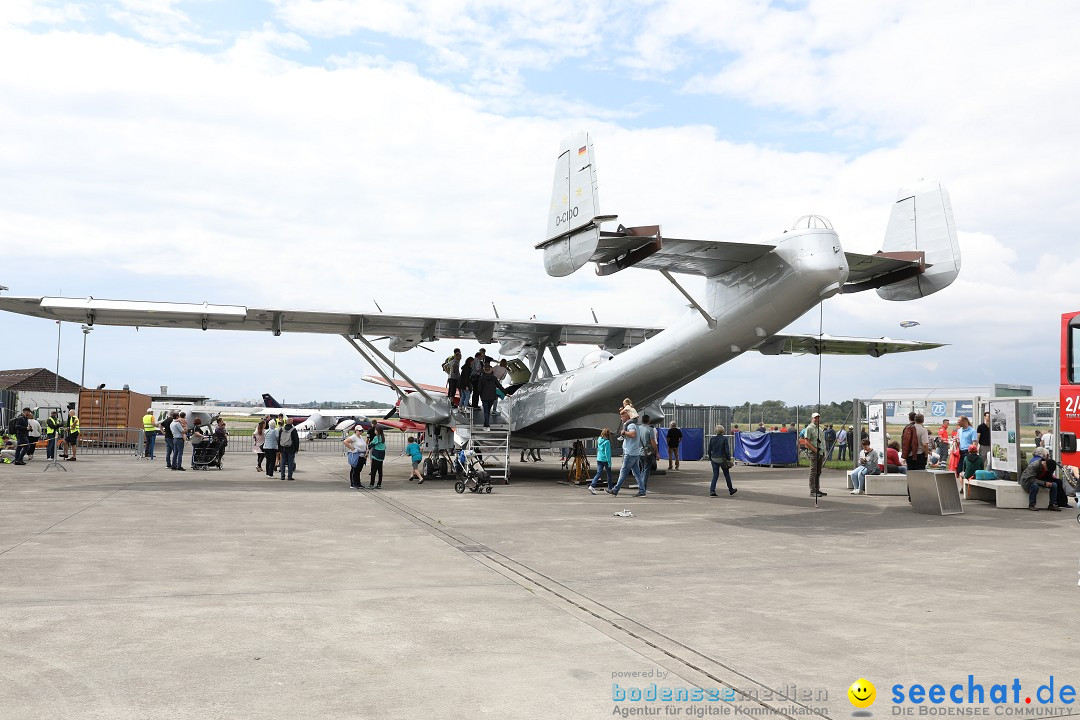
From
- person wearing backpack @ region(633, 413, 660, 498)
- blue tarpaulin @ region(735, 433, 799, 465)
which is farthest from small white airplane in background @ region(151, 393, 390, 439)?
person wearing backpack @ region(633, 413, 660, 498)

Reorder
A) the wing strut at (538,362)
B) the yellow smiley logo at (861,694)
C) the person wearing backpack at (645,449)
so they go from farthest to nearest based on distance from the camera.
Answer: the wing strut at (538,362), the person wearing backpack at (645,449), the yellow smiley logo at (861,694)

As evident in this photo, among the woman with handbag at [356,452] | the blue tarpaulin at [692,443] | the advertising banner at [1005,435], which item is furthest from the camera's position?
the blue tarpaulin at [692,443]

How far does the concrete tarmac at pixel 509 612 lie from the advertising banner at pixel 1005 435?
2.70m

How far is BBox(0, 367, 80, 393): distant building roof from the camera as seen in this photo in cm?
5162

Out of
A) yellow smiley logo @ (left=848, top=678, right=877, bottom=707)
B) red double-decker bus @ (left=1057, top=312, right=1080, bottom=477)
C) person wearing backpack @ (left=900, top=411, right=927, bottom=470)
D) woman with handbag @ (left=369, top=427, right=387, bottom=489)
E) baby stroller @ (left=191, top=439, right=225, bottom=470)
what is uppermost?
red double-decker bus @ (left=1057, top=312, right=1080, bottom=477)

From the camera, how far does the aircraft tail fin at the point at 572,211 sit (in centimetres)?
1143

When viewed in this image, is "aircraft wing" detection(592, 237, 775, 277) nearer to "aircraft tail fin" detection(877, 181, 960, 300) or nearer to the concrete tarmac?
"aircraft tail fin" detection(877, 181, 960, 300)

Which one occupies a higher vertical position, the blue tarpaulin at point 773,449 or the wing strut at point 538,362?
the wing strut at point 538,362

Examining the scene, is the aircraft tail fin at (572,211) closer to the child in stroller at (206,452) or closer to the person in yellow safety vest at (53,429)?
the child in stroller at (206,452)

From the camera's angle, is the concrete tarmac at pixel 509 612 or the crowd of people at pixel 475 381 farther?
the crowd of people at pixel 475 381

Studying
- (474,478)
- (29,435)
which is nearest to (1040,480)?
(474,478)

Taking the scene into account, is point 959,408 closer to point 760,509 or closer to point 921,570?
point 760,509

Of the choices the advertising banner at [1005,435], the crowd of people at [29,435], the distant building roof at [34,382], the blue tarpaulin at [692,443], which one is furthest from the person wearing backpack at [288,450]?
the distant building roof at [34,382]

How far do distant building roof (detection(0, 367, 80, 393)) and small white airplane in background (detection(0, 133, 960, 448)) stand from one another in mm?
41463
